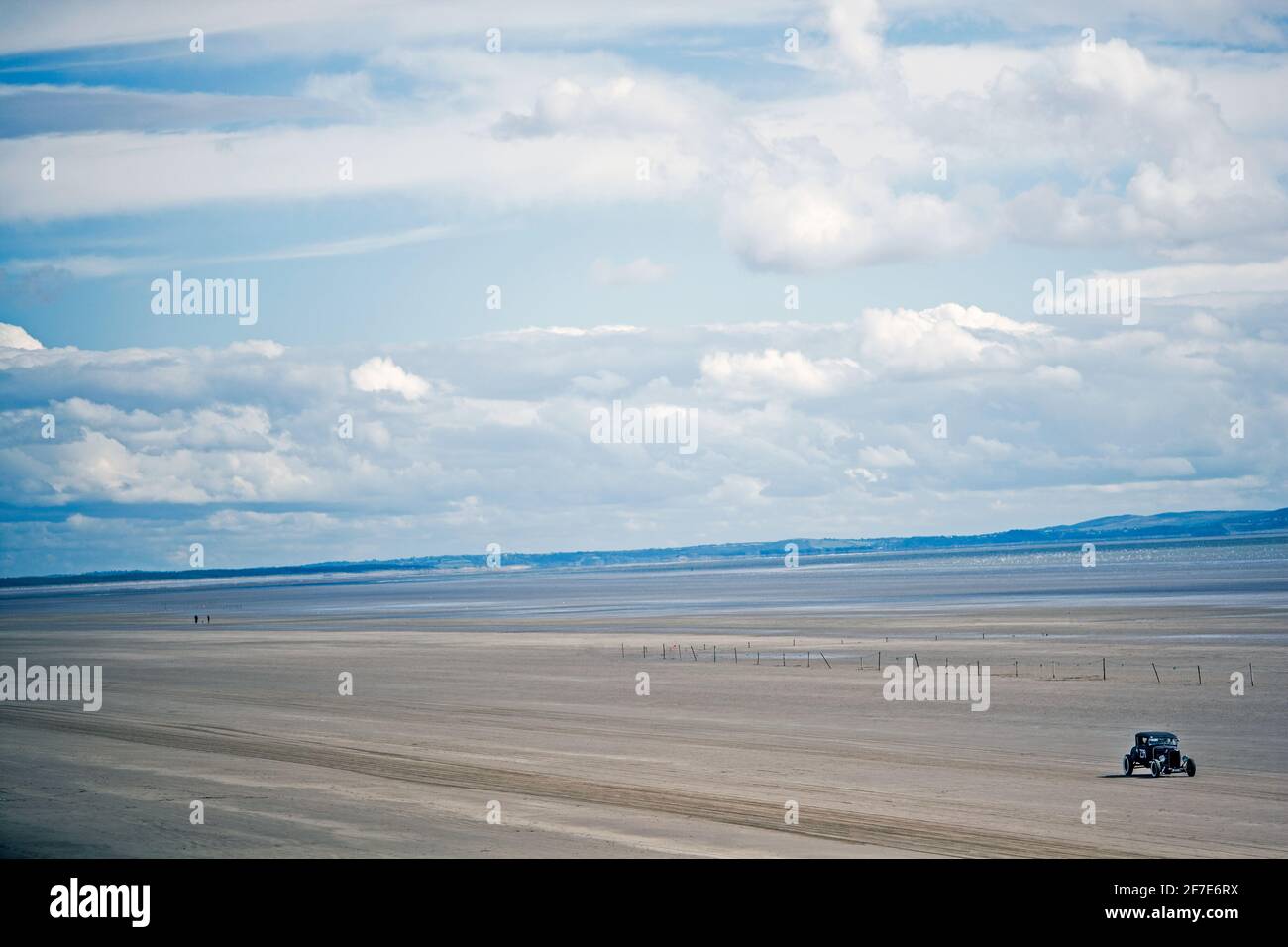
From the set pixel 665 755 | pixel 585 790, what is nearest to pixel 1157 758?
pixel 665 755

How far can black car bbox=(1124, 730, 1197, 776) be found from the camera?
110 feet

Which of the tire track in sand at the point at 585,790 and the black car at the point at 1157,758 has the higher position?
the black car at the point at 1157,758

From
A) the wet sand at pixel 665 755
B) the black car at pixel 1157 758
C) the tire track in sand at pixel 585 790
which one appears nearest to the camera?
the tire track in sand at pixel 585 790

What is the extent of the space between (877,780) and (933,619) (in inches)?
2859

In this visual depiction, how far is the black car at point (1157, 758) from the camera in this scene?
1319 inches

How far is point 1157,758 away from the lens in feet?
110

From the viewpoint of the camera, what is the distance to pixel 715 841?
2723 cm

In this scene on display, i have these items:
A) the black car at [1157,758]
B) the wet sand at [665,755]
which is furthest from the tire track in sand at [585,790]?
the black car at [1157,758]

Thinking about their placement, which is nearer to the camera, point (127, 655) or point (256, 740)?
point (256, 740)

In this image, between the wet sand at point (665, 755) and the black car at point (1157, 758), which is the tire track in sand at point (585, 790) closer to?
the wet sand at point (665, 755)

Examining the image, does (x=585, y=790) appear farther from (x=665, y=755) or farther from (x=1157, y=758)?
(x=1157, y=758)

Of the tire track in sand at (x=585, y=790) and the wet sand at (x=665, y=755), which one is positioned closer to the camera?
the tire track in sand at (x=585, y=790)
